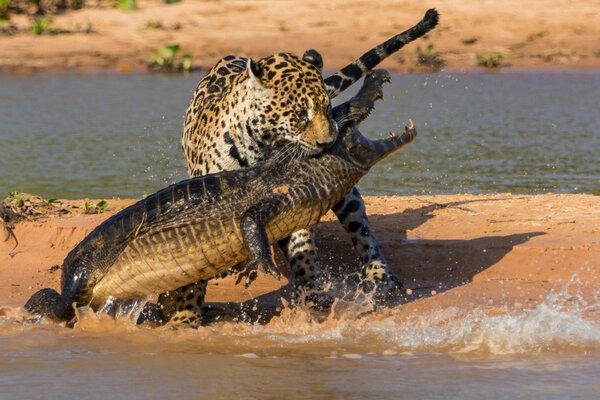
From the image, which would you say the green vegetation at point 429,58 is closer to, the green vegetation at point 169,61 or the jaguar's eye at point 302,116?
the green vegetation at point 169,61

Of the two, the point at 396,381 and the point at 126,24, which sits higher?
the point at 396,381

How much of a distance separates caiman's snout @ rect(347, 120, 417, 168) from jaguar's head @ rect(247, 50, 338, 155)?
15 centimetres

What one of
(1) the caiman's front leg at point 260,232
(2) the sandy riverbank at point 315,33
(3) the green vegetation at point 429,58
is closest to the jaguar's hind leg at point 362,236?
(1) the caiman's front leg at point 260,232

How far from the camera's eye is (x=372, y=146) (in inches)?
311

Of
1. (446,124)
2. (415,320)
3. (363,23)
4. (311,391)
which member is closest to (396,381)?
(311,391)

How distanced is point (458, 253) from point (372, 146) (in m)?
1.45

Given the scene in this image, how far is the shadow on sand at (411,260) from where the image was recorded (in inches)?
339

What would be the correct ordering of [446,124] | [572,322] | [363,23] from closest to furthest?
[572,322] < [446,124] < [363,23]

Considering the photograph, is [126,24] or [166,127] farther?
[126,24]

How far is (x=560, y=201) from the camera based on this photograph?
10.3m

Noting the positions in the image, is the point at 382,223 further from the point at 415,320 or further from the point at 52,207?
the point at 52,207

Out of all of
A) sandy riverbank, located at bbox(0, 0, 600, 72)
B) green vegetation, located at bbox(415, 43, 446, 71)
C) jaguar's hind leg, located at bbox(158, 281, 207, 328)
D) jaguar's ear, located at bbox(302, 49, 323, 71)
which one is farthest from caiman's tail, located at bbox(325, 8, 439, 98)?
sandy riverbank, located at bbox(0, 0, 600, 72)

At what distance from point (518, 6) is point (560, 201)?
14.1 metres

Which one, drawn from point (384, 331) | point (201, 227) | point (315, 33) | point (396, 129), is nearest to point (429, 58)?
point (315, 33)
